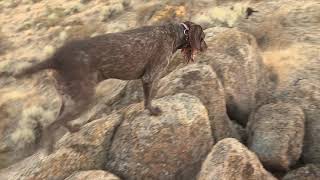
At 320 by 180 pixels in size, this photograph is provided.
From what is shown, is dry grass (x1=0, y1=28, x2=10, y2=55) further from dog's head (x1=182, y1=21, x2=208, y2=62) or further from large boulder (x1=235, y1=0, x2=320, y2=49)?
dog's head (x1=182, y1=21, x2=208, y2=62)

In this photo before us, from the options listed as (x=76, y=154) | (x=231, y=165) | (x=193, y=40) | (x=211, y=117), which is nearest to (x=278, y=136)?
(x=211, y=117)

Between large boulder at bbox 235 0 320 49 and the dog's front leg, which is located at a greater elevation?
the dog's front leg

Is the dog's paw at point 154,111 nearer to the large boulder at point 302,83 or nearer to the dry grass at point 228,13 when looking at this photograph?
the large boulder at point 302,83

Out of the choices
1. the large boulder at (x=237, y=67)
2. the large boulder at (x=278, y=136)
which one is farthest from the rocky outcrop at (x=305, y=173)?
the large boulder at (x=237, y=67)

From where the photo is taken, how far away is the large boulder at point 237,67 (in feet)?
33.8

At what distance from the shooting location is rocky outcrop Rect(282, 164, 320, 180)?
814cm

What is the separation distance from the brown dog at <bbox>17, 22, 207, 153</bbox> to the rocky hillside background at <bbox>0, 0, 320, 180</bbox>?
1.62ft

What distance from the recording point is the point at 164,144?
27.8ft

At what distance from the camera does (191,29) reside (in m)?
9.89

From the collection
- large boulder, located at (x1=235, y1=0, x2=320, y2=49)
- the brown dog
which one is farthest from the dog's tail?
large boulder, located at (x1=235, y1=0, x2=320, y2=49)

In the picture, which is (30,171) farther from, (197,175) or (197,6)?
(197,6)

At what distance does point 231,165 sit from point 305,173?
1498 mm

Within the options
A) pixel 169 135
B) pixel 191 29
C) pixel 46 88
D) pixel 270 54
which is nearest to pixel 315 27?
pixel 270 54

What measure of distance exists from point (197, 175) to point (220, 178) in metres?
0.86
